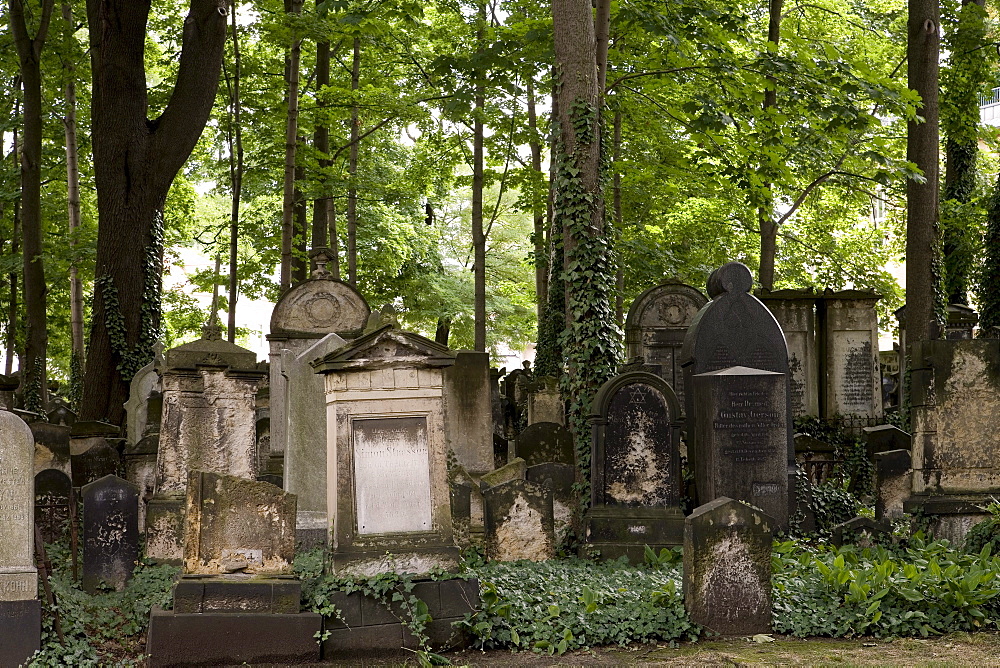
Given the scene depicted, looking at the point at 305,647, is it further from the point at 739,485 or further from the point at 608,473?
the point at 739,485

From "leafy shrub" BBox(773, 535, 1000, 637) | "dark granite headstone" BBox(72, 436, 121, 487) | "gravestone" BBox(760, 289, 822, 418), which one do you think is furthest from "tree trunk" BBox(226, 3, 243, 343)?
"leafy shrub" BBox(773, 535, 1000, 637)

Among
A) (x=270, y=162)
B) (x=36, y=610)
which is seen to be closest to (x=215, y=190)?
(x=270, y=162)

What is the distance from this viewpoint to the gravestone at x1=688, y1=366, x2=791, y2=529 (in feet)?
31.1

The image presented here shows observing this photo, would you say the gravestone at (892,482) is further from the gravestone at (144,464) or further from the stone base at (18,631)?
the stone base at (18,631)

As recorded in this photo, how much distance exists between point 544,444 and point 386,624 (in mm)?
5600

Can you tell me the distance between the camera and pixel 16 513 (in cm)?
609

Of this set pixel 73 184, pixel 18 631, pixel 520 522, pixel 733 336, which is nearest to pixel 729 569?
pixel 520 522

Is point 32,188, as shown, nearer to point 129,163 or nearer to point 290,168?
point 129,163

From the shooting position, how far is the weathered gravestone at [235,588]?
20.4 ft

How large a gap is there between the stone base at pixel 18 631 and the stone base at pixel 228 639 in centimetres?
68

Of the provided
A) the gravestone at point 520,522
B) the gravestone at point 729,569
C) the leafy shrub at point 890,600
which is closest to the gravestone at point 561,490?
the gravestone at point 520,522

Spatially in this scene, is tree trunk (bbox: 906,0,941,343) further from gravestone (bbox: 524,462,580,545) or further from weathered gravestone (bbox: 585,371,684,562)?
gravestone (bbox: 524,462,580,545)

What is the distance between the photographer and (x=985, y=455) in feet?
28.2

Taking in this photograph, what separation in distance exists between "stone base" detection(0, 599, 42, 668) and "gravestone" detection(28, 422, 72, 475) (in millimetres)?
3666
